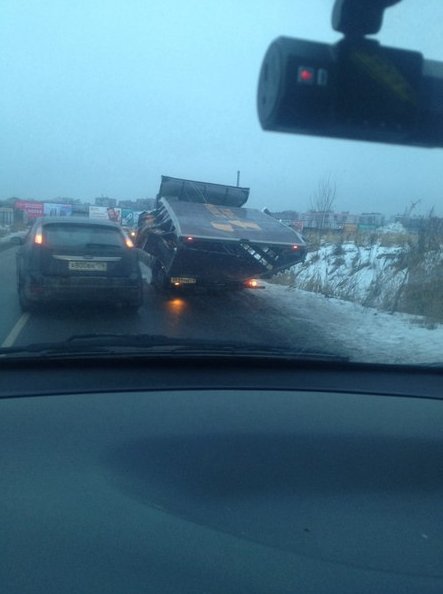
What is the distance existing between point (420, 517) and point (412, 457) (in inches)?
21.2

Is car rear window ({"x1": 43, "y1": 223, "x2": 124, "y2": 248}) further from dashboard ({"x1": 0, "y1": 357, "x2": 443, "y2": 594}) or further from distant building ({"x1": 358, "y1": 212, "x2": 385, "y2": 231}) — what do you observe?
distant building ({"x1": 358, "y1": 212, "x2": 385, "y2": 231})

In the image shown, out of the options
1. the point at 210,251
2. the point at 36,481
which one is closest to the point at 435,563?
the point at 36,481

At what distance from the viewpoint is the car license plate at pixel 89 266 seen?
9207 mm

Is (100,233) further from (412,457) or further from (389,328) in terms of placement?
(412,457)

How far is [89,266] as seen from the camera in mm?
9297

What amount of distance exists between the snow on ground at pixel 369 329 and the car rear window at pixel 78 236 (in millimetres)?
3285

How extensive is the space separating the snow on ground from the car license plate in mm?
3221

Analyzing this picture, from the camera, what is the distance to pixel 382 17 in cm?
236

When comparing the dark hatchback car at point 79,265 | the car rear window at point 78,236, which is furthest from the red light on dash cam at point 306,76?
the car rear window at point 78,236

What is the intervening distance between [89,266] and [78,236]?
1.66 feet

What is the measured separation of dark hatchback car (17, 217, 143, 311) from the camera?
916cm

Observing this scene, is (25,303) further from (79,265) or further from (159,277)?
(159,277)

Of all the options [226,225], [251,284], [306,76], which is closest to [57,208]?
[251,284]

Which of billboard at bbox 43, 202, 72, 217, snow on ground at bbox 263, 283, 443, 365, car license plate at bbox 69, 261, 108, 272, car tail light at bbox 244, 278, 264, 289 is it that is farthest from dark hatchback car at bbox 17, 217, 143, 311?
billboard at bbox 43, 202, 72, 217
